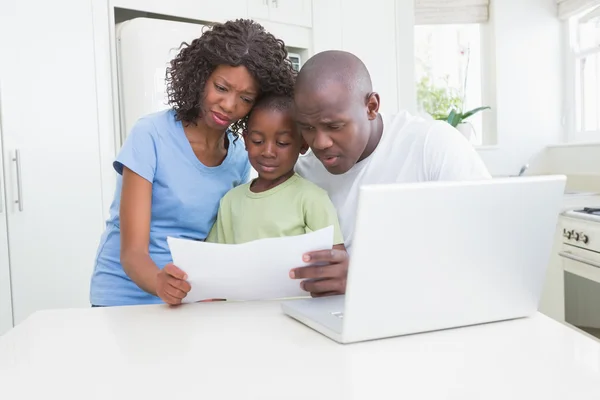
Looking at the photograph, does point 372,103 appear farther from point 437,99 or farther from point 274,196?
point 437,99

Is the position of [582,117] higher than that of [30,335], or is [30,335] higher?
[582,117]

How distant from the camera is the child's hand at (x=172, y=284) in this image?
1133mm

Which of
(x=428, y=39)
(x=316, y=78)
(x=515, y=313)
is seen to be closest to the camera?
(x=515, y=313)

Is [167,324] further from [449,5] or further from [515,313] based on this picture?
[449,5]

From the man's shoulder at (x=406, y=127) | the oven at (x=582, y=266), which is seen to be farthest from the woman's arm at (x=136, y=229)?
the oven at (x=582, y=266)

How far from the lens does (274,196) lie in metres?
1.50

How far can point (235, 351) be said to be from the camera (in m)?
0.91

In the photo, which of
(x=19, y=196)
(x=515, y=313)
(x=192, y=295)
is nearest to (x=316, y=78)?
(x=192, y=295)

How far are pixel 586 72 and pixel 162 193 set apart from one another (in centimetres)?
329

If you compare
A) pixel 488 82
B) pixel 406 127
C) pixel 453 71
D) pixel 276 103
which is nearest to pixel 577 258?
pixel 406 127

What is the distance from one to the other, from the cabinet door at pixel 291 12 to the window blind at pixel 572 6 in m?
1.60

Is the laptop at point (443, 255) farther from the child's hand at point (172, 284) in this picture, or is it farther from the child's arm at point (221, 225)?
the child's arm at point (221, 225)

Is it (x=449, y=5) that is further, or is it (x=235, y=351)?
(x=449, y=5)

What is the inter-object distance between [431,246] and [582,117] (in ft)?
11.5
